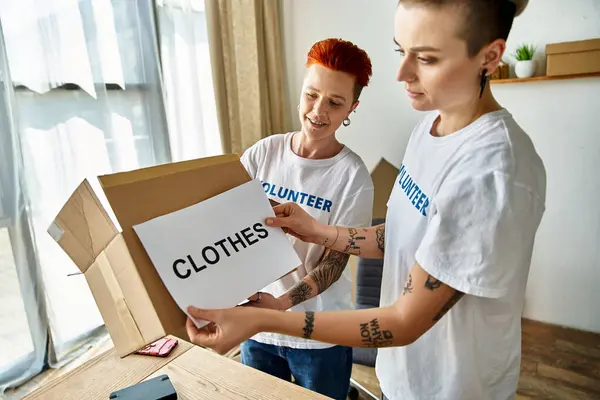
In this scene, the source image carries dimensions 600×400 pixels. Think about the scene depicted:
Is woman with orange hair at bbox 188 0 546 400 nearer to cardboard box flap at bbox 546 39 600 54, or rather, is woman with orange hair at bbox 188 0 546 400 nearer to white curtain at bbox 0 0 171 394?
white curtain at bbox 0 0 171 394

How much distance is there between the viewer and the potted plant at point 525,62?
2.24m

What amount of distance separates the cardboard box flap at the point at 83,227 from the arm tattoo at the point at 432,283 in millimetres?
516

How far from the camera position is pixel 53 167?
5.97 ft

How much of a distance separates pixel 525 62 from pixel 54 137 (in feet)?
7.65

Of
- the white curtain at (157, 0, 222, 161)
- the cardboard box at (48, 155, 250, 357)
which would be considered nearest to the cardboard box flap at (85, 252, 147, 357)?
the cardboard box at (48, 155, 250, 357)

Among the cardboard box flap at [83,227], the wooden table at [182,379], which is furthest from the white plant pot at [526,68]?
the cardboard box flap at [83,227]

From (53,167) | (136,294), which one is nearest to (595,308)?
(136,294)

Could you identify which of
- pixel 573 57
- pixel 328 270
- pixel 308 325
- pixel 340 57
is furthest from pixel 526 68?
pixel 308 325

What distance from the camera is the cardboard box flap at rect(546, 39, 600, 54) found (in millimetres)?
2086

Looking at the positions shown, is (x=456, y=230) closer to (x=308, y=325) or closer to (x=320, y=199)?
(x=308, y=325)

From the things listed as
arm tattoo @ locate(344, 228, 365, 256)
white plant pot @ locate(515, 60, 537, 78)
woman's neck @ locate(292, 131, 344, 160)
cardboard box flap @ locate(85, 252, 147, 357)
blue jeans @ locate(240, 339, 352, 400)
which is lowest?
blue jeans @ locate(240, 339, 352, 400)

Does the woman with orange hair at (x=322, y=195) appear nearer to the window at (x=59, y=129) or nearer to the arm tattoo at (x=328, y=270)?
the arm tattoo at (x=328, y=270)

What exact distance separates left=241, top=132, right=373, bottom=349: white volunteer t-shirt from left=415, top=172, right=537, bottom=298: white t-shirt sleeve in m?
0.53

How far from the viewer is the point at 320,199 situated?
125 centimetres
